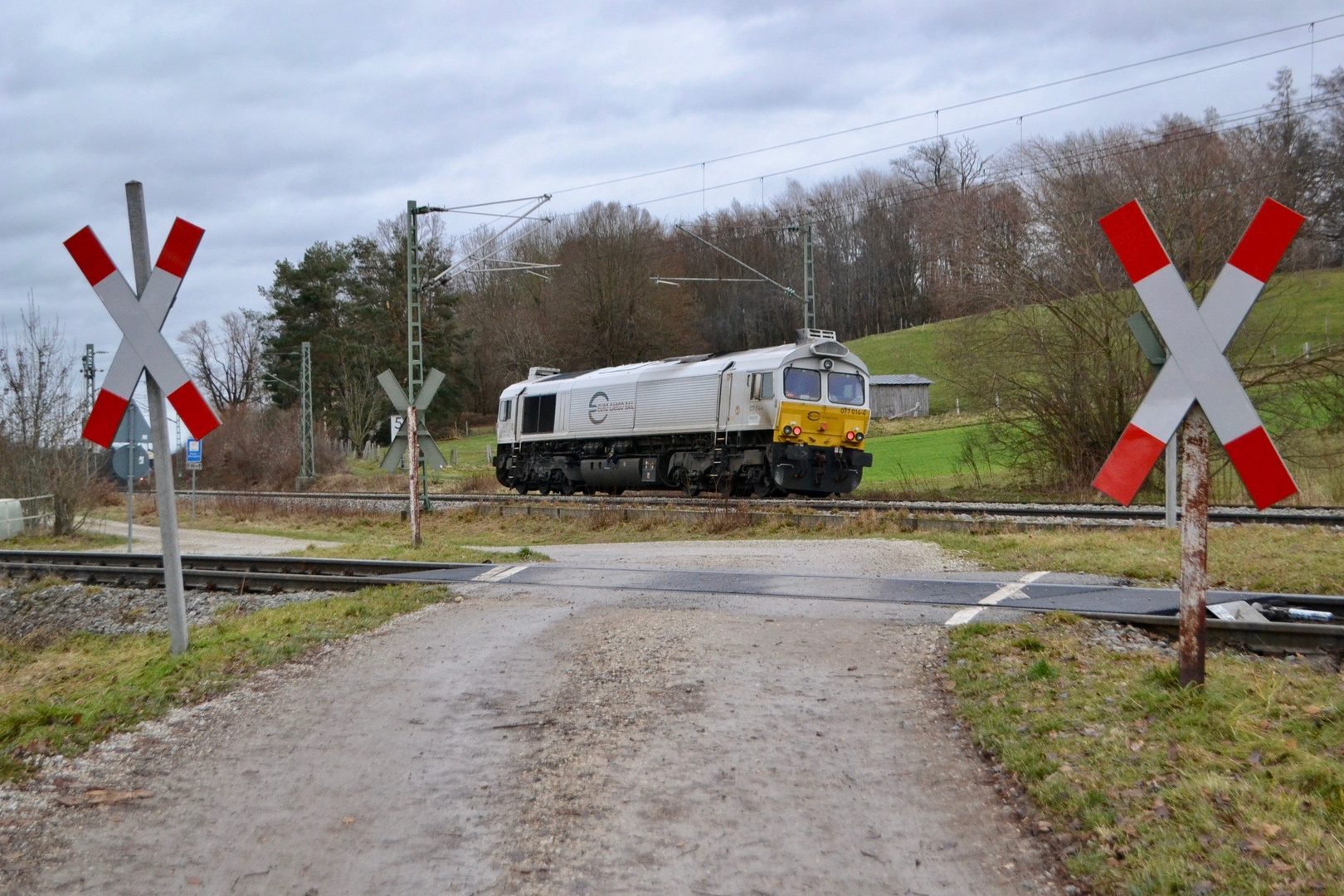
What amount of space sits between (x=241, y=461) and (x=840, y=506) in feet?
128

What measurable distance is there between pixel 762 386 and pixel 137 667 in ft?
51.9

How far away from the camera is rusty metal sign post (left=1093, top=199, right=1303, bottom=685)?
16.4 feet

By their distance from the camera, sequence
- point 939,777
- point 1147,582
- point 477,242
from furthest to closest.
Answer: point 477,242
point 1147,582
point 939,777

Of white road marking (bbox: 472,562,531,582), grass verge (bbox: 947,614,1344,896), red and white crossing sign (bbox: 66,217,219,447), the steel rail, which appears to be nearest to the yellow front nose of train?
white road marking (bbox: 472,562,531,582)

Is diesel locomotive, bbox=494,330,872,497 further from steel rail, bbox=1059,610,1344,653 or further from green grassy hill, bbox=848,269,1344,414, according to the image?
steel rail, bbox=1059,610,1344,653

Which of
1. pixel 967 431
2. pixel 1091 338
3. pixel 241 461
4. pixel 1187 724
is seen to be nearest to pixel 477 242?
pixel 241 461

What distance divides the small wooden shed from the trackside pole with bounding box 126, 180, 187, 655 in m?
50.0

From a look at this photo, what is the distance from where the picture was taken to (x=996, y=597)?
378 inches

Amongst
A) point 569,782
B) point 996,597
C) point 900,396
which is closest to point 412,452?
point 996,597

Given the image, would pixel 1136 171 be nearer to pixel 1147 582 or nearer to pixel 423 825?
pixel 1147 582

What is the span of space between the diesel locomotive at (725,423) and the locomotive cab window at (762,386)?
22mm

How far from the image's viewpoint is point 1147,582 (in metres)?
10.4

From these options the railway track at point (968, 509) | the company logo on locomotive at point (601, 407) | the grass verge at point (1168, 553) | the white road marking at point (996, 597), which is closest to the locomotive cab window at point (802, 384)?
the railway track at point (968, 509)

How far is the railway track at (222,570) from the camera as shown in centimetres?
1341
